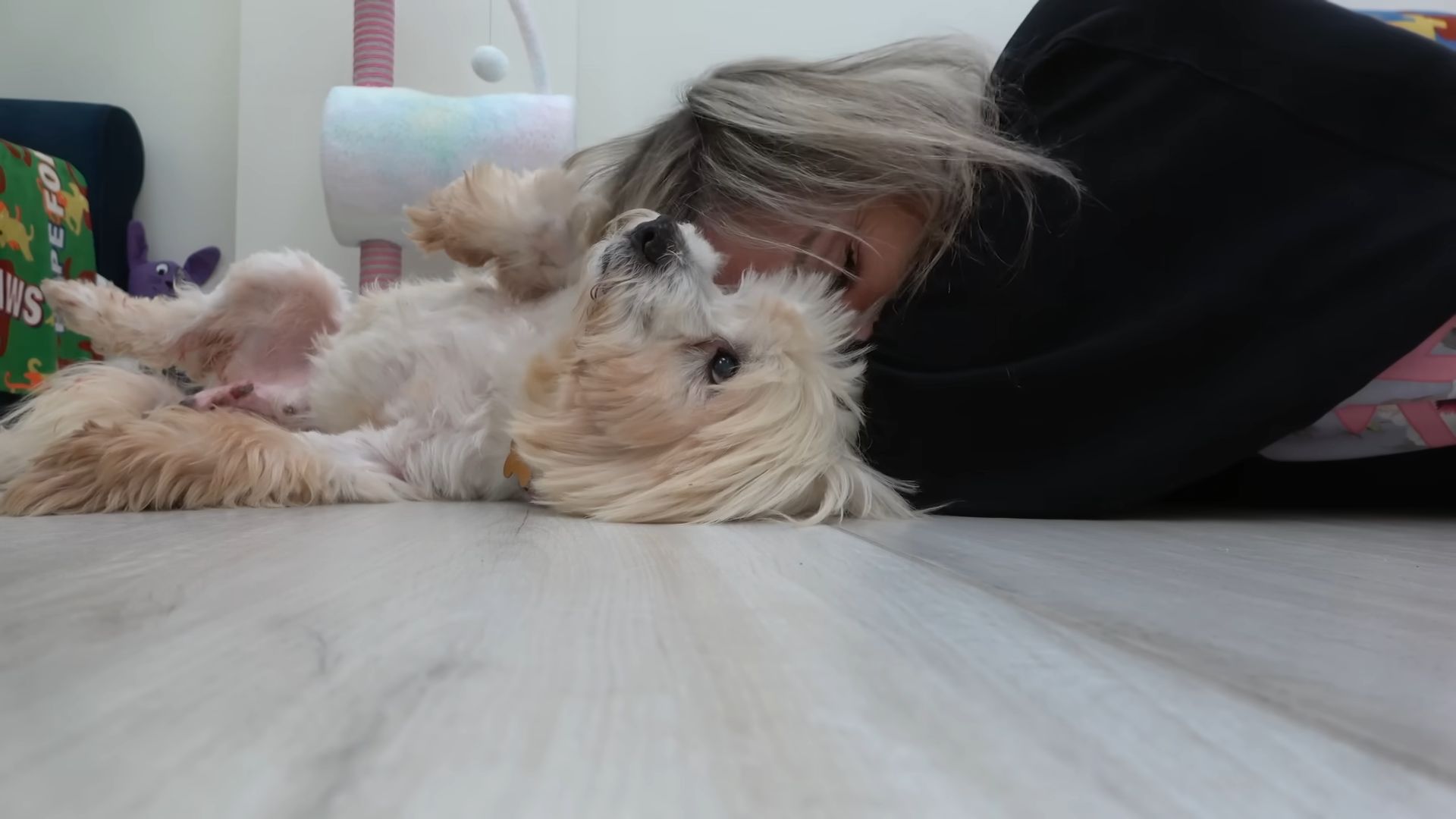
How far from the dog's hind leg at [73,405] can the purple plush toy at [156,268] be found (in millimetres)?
1260

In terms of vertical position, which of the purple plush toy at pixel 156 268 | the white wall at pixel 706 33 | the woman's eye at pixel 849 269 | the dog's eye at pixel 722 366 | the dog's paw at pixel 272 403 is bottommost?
the purple plush toy at pixel 156 268

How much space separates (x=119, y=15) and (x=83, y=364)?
6.09 ft

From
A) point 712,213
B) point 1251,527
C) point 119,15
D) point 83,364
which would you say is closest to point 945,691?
point 1251,527

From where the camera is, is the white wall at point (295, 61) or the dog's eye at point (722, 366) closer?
the dog's eye at point (722, 366)

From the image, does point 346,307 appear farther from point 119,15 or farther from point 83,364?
point 119,15

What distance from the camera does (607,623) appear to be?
0.41 meters

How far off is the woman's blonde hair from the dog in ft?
0.31

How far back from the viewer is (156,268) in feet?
8.11

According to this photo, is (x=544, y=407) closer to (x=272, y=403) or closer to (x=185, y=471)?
(x=185, y=471)

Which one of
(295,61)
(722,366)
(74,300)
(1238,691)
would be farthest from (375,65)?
(1238,691)

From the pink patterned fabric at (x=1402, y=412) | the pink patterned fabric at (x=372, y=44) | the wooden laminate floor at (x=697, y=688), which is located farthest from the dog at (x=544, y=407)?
the pink patterned fabric at (x=372, y=44)

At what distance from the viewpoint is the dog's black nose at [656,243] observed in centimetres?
94

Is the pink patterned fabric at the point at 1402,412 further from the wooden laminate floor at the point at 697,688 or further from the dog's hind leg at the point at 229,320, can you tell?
the dog's hind leg at the point at 229,320

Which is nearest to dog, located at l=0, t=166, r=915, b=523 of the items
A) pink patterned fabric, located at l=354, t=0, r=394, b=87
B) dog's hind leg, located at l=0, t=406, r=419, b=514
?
dog's hind leg, located at l=0, t=406, r=419, b=514
